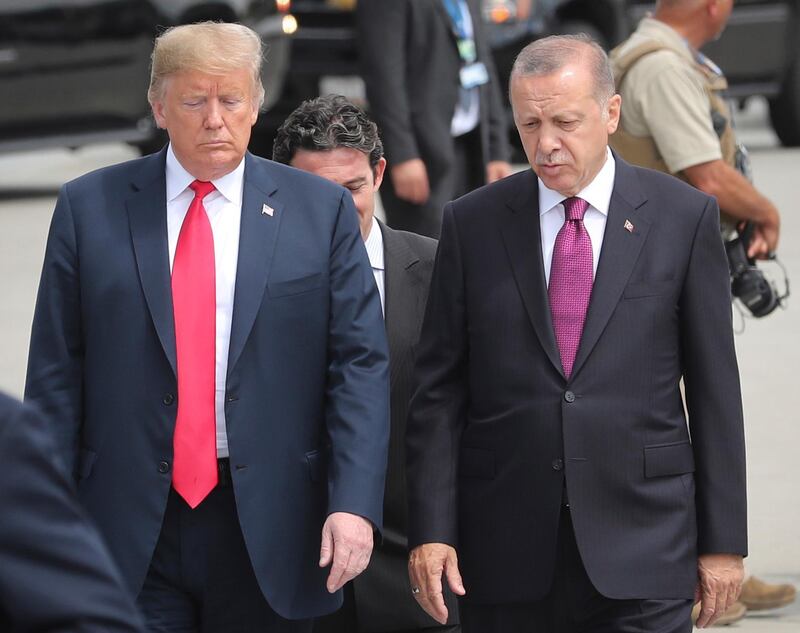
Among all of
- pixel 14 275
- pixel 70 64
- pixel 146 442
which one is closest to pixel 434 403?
pixel 146 442

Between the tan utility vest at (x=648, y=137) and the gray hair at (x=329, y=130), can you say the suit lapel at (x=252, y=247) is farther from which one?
the tan utility vest at (x=648, y=137)

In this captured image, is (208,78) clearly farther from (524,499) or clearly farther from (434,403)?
(524,499)

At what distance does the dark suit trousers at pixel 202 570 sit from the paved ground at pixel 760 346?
222 centimetres

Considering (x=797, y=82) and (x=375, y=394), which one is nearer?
(x=375, y=394)

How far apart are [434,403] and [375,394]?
154mm

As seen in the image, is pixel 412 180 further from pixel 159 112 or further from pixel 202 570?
pixel 202 570

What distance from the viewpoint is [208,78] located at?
Answer: 363 centimetres

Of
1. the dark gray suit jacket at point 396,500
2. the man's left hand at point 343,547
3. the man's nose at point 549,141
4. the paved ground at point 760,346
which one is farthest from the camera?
the paved ground at point 760,346

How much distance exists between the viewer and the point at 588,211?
12.2 feet

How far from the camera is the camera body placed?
222 inches

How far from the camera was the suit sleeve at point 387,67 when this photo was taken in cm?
677

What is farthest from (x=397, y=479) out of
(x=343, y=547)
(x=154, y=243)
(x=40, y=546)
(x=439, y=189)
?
(x=439, y=189)

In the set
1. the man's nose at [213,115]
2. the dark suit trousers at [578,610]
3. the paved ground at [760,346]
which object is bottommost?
the paved ground at [760,346]

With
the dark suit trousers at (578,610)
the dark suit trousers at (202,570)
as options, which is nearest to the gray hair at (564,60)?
the dark suit trousers at (578,610)
